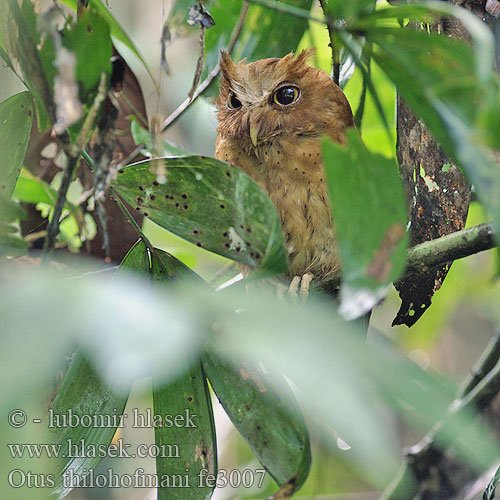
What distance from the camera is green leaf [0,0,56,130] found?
91cm

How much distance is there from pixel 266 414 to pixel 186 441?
15 centimetres

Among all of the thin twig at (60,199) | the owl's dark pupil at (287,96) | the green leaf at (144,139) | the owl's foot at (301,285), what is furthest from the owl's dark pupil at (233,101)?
the thin twig at (60,199)

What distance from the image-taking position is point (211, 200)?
2.95 ft

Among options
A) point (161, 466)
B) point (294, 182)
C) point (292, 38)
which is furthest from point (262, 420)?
point (292, 38)

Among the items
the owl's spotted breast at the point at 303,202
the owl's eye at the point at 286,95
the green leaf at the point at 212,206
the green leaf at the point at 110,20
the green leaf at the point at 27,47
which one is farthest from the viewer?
the owl's eye at the point at 286,95

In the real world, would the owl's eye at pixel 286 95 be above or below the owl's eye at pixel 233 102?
above

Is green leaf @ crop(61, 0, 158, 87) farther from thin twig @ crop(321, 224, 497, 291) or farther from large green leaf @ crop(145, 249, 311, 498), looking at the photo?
thin twig @ crop(321, 224, 497, 291)

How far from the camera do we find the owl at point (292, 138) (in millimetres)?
1546

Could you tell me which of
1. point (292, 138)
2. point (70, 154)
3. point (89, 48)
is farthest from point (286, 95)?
point (70, 154)

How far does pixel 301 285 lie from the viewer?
1512mm

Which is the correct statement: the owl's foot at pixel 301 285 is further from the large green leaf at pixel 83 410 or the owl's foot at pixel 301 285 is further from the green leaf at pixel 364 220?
the green leaf at pixel 364 220

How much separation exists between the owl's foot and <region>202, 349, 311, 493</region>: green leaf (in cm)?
49

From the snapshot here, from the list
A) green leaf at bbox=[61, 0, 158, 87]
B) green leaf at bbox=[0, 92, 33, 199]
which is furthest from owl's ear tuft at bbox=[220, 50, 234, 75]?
green leaf at bbox=[0, 92, 33, 199]

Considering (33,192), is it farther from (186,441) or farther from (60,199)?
(186,441)
